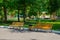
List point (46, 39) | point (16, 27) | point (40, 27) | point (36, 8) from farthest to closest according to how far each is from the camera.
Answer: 1. point (36, 8)
2. point (16, 27)
3. point (40, 27)
4. point (46, 39)

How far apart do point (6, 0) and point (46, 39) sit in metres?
19.8

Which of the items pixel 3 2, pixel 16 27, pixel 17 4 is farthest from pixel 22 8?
pixel 16 27

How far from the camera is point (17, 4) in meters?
31.6

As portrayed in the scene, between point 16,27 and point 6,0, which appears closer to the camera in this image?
point 16,27

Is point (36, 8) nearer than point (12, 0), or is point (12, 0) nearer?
point (12, 0)

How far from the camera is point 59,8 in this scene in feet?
138

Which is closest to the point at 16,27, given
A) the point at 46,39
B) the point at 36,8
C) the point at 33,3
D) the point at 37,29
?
the point at 37,29

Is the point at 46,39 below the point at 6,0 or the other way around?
below

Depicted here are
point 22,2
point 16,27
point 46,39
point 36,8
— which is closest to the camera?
point 46,39

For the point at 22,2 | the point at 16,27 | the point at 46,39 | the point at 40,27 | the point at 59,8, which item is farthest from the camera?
the point at 59,8

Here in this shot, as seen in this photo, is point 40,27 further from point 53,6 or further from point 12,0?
point 53,6

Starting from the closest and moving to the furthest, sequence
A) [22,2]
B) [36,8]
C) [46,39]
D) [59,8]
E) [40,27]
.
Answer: [46,39], [40,27], [22,2], [36,8], [59,8]

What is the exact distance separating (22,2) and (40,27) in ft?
41.3

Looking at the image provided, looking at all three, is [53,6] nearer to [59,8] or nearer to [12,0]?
[59,8]
